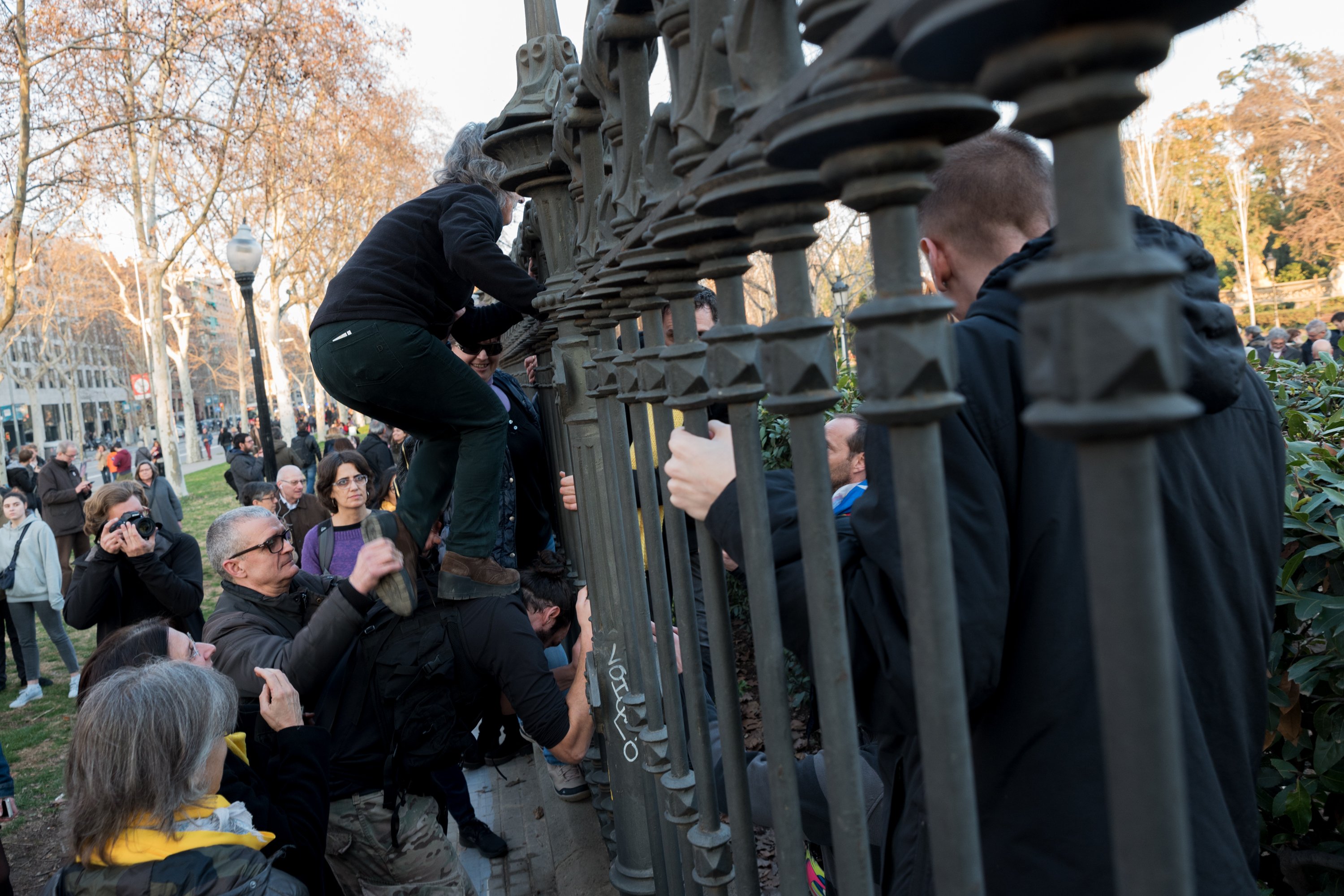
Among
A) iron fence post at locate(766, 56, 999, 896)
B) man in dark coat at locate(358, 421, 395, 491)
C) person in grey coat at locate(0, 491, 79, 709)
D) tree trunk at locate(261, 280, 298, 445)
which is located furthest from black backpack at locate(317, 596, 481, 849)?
tree trunk at locate(261, 280, 298, 445)

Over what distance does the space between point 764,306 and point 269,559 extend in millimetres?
29328

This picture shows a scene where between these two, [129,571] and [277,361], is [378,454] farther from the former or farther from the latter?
[277,361]

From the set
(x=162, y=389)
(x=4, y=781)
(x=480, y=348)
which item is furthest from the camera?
(x=162, y=389)

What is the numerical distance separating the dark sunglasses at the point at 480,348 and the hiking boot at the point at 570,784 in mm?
1994

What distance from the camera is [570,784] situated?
15.5ft

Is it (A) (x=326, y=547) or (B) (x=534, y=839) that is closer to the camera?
(B) (x=534, y=839)

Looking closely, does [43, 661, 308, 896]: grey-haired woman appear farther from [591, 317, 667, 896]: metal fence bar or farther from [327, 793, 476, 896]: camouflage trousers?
[591, 317, 667, 896]: metal fence bar

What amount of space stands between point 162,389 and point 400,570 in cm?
2804

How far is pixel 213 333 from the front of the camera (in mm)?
78438

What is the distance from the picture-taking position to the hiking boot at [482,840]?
15.7 ft

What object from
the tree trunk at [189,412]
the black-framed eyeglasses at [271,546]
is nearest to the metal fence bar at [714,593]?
the black-framed eyeglasses at [271,546]

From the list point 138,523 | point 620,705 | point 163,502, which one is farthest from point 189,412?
point 620,705

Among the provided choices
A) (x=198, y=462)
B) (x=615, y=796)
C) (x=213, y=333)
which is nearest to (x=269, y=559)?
(x=615, y=796)

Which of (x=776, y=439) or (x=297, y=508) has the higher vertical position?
(x=776, y=439)
